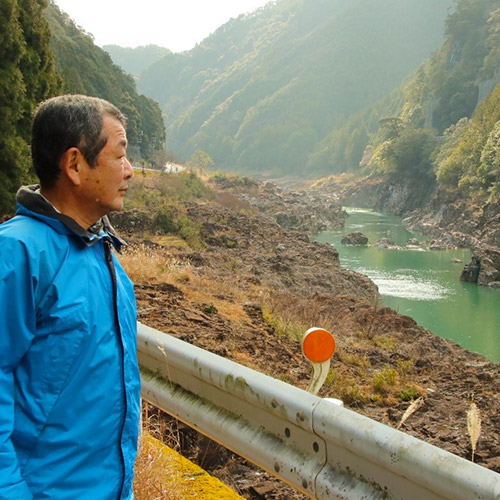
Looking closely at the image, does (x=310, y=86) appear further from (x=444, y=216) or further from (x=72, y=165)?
(x=72, y=165)

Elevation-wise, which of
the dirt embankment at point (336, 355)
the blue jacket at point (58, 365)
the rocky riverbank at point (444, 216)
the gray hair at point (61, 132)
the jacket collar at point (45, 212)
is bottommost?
the rocky riverbank at point (444, 216)

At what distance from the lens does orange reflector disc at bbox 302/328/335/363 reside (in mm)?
2281

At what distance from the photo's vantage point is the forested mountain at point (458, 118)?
47.1 meters

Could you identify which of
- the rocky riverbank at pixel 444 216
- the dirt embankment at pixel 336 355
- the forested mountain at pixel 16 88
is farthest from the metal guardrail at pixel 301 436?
the rocky riverbank at pixel 444 216

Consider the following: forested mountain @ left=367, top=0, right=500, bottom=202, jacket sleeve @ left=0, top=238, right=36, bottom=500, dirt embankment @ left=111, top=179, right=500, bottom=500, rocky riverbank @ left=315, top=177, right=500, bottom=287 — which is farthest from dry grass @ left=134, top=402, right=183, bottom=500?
forested mountain @ left=367, top=0, right=500, bottom=202

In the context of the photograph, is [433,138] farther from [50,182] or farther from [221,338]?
[50,182]

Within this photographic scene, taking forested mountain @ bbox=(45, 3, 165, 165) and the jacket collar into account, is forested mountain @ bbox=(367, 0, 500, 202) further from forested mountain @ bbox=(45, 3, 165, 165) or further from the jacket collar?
the jacket collar

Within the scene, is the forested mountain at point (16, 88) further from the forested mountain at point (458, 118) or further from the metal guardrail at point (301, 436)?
the forested mountain at point (458, 118)

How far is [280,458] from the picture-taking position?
91.9 inches

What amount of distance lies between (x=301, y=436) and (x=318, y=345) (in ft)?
1.13

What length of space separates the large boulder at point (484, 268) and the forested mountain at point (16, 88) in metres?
20.9

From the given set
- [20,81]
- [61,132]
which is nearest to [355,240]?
[20,81]

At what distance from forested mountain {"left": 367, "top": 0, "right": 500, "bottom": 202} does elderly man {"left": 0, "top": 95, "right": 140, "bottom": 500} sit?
42641mm

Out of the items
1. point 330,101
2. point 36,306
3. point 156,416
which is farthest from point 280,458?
point 330,101
